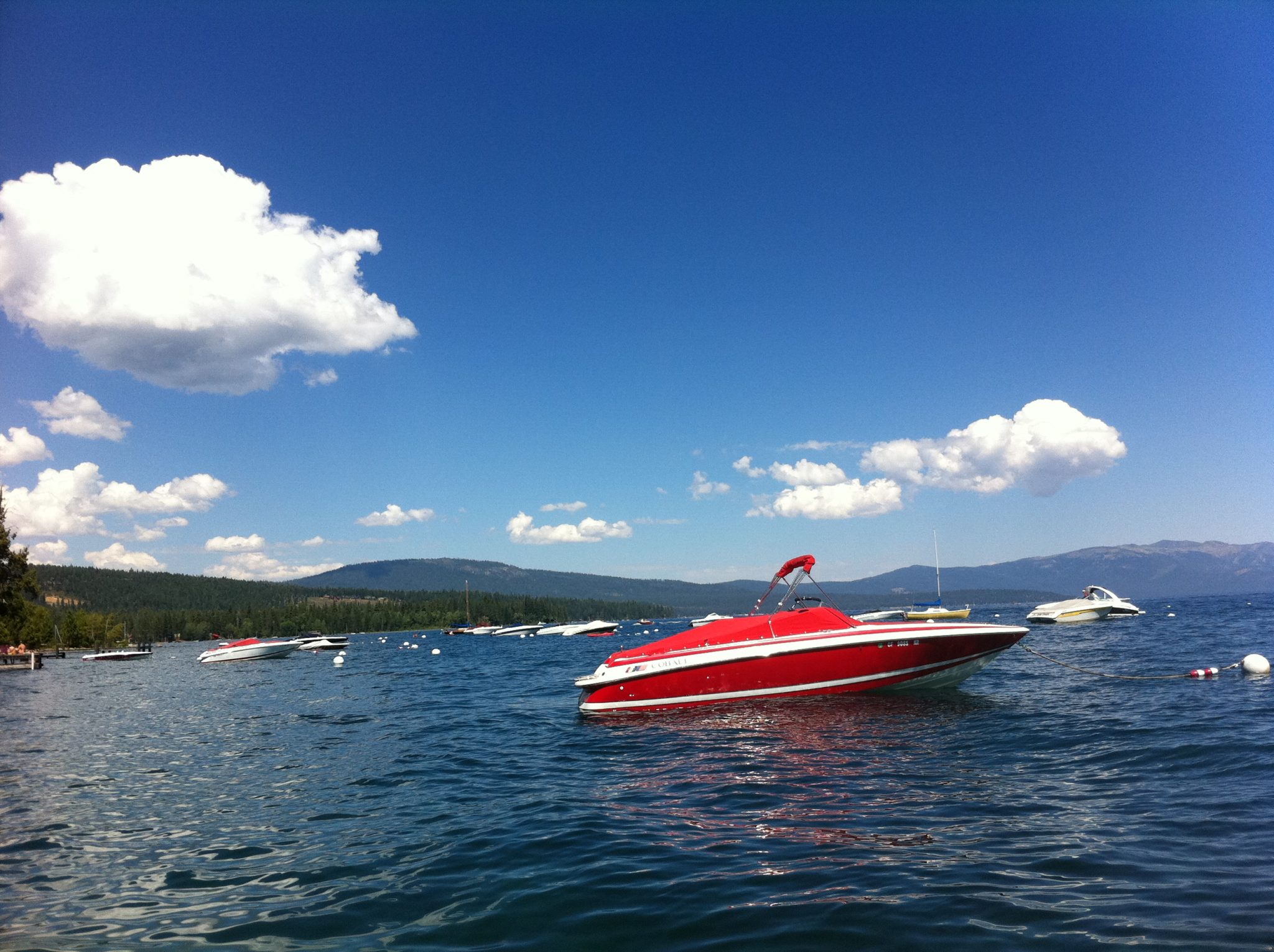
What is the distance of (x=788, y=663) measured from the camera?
18.9 metres

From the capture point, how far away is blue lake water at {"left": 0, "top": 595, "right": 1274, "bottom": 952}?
6059 millimetres

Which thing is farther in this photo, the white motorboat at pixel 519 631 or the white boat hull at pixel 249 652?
the white motorboat at pixel 519 631

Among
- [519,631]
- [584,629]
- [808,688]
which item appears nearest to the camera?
[808,688]

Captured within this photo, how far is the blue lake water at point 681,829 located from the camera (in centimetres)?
606

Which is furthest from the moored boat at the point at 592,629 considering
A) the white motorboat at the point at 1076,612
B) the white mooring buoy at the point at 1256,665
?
the white mooring buoy at the point at 1256,665

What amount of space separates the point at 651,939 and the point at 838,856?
2.81 meters

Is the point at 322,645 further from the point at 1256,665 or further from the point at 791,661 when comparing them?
→ the point at 1256,665

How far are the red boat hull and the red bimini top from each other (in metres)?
0.03

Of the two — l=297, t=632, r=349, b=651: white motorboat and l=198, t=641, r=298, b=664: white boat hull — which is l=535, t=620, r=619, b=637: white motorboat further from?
Result: l=198, t=641, r=298, b=664: white boat hull

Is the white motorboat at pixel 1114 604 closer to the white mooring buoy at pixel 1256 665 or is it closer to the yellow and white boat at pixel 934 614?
the yellow and white boat at pixel 934 614

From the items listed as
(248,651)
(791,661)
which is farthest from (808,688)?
(248,651)

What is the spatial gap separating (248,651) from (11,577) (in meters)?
24.3

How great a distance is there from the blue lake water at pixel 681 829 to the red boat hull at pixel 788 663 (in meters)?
0.59

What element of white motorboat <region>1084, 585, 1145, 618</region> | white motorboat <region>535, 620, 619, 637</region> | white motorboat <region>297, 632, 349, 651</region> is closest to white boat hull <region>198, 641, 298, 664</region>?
white motorboat <region>297, 632, 349, 651</region>
